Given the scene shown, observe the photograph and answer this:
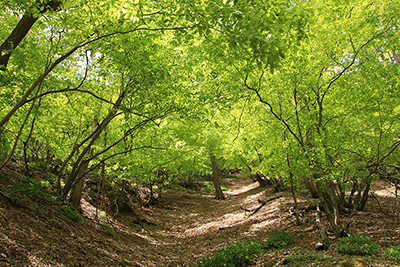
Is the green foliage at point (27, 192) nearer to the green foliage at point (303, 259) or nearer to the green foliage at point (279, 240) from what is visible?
the green foliage at point (303, 259)

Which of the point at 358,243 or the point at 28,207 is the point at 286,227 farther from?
the point at 28,207

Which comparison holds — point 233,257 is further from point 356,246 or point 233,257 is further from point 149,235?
point 149,235

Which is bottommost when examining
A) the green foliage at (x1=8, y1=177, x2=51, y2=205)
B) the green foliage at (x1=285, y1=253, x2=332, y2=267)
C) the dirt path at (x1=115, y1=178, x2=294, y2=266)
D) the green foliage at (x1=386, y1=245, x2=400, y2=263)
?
the dirt path at (x1=115, y1=178, x2=294, y2=266)

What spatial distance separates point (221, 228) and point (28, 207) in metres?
7.17

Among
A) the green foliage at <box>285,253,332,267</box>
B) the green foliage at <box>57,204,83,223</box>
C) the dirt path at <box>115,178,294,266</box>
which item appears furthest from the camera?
the dirt path at <box>115,178,294,266</box>

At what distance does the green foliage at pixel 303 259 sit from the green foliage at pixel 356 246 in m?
0.61

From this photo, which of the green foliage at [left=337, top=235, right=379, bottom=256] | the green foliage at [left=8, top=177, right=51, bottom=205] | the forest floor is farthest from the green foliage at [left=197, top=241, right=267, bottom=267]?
the green foliage at [left=8, top=177, right=51, bottom=205]

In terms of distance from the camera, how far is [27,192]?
21.4ft

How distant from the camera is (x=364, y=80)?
6562 mm

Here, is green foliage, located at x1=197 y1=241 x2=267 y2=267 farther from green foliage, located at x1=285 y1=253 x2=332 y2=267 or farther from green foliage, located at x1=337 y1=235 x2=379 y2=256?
green foliage, located at x1=337 y1=235 x2=379 y2=256

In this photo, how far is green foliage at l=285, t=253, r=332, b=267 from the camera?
15.5 feet

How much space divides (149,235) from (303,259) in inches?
261

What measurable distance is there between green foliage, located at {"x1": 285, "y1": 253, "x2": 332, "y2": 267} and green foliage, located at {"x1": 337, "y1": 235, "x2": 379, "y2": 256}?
61cm

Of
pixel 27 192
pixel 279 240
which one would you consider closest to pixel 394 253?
pixel 279 240
